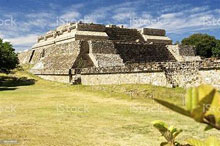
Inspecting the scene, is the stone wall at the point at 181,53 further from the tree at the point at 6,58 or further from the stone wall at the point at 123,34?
the tree at the point at 6,58

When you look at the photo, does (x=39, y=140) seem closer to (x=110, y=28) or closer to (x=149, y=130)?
(x=149, y=130)

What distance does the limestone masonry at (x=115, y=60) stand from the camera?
48.9 feet

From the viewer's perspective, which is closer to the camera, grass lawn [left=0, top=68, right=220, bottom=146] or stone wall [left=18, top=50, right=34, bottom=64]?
grass lawn [left=0, top=68, right=220, bottom=146]

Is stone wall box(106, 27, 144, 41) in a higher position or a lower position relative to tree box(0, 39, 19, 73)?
higher

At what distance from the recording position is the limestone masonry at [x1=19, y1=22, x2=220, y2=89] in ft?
48.9

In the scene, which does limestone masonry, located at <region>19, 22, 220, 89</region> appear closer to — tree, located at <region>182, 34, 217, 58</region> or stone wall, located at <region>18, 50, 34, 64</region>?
stone wall, located at <region>18, 50, 34, 64</region>

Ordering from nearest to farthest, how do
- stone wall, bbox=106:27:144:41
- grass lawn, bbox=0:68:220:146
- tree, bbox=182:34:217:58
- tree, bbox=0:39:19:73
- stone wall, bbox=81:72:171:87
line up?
grass lawn, bbox=0:68:220:146, stone wall, bbox=81:72:171:87, tree, bbox=0:39:19:73, stone wall, bbox=106:27:144:41, tree, bbox=182:34:217:58

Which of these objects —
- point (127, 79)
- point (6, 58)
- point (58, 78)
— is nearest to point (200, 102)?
point (127, 79)

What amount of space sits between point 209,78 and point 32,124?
9.47 m

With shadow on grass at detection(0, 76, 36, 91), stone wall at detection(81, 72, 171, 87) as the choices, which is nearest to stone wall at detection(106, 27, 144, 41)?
shadow on grass at detection(0, 76, 36, 91)

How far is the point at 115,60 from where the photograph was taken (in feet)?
84.8

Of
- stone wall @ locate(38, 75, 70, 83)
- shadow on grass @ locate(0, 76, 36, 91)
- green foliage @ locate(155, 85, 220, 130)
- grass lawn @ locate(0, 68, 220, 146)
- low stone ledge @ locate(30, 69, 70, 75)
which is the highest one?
low stone ledge @ locate(30, 69, 70, 75)

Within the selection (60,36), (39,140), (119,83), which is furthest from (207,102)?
(60,36)

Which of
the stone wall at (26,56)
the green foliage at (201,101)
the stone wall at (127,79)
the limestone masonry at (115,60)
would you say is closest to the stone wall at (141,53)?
the limestone masonry at (115,60)
